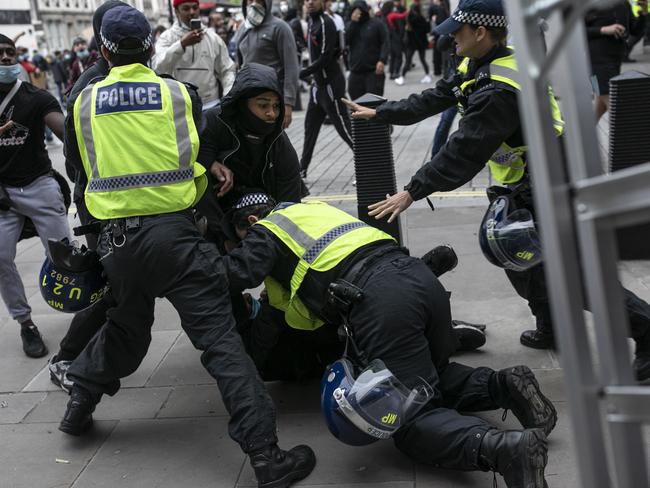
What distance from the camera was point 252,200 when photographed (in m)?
4.07

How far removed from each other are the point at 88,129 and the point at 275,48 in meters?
4.49

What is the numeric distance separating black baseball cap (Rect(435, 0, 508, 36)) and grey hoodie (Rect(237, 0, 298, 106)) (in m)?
3.87

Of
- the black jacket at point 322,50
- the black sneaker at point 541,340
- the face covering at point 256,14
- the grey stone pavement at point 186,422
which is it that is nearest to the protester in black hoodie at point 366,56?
the black jacket at point 322,50

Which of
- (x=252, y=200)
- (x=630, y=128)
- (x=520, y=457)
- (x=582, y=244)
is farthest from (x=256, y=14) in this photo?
(x=582, y=244)

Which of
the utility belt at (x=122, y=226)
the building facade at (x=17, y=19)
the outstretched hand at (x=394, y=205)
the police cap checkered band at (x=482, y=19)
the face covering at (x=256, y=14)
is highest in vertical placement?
the building facade at (x=17, y=19)

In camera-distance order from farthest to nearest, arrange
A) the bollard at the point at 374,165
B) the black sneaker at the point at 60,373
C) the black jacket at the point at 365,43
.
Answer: the black jacket at the point at 365,43 → the bollard at the point at 374,165 → the black sneaker at the point at 60,373

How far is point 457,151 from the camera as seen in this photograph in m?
3.79

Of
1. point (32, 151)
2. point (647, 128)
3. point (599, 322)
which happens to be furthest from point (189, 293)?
point (647, 128)

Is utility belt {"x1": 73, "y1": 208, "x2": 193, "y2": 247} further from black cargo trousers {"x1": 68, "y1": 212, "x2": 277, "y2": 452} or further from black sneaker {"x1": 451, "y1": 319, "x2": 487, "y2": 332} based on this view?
black sneaker {"x1": 451, "y1": 319, "x2": 487, "y2": 332}

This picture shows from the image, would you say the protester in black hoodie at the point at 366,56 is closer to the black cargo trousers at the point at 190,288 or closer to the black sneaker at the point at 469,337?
the black sneaker at the point at 469,337

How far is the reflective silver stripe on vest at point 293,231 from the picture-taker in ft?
11.5

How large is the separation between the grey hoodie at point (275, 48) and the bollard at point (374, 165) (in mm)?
2317

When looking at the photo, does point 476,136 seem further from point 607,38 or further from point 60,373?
point 607,38

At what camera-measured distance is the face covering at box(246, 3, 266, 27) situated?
7.63m
